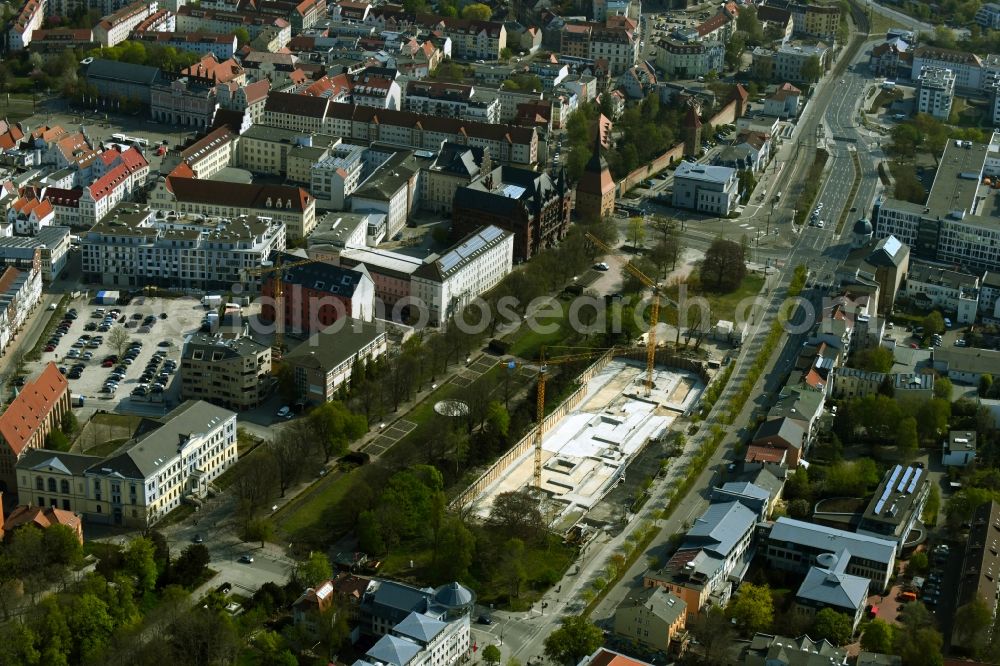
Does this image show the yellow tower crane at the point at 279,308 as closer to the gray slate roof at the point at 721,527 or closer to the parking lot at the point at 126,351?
the parking lot at the point at 126,351

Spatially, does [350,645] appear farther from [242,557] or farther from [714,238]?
[714,238]

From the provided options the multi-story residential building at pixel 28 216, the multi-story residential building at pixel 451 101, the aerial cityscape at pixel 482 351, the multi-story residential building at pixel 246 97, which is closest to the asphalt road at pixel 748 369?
the aerial cityscape at pixel 482 351

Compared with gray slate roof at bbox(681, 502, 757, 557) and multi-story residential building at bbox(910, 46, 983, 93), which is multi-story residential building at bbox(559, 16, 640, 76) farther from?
gray slate roof at bbox(681, 502, 757, 557)

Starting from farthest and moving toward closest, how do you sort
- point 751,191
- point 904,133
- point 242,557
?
point 904,133 < point 751,191 < point 242,557

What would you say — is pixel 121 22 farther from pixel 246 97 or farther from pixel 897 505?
pixel 897 505

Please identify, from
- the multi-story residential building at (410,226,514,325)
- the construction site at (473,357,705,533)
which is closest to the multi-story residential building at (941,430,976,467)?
the construction site at (473,357,705,533)

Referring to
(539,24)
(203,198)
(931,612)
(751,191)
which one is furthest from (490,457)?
(539,24)
